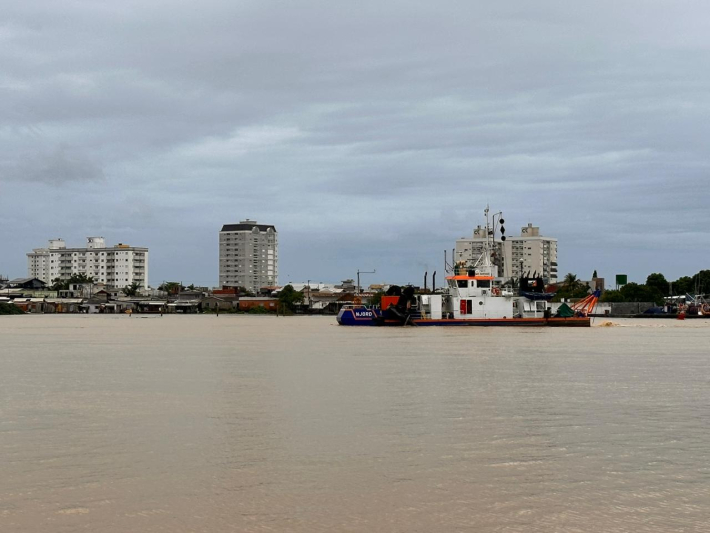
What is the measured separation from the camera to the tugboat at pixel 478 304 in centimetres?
7025

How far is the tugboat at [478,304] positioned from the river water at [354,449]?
3539cm

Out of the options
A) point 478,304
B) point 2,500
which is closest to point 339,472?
point 2,500

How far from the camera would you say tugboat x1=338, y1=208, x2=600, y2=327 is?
7025 centimetres

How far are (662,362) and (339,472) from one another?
1044 inches

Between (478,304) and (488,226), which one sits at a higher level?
(488,226)

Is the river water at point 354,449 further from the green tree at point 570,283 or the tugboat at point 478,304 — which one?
the green tree at point 570,283

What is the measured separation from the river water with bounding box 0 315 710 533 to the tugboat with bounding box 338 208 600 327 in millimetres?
35389

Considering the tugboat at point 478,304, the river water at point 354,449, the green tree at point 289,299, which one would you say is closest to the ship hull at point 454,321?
the tugboat at point 478,304

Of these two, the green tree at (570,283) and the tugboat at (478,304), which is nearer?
the tugboat at (478,304)

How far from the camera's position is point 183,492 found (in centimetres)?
1402

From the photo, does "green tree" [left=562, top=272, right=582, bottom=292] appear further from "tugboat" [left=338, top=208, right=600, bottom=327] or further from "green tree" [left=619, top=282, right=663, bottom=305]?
"tugboat" [left=338, top=208, right=600, bottom=327]

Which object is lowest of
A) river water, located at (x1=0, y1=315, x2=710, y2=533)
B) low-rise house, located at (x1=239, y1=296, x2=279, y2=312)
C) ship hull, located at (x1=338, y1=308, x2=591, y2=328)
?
river water, located at (x1=0, y1=315, x2=710, y2=533)

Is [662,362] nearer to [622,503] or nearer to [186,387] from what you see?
[186,387]

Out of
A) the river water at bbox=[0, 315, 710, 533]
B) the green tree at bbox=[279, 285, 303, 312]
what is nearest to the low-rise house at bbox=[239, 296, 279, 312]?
the green tree at bbox=[279, 285, 303, 312]
